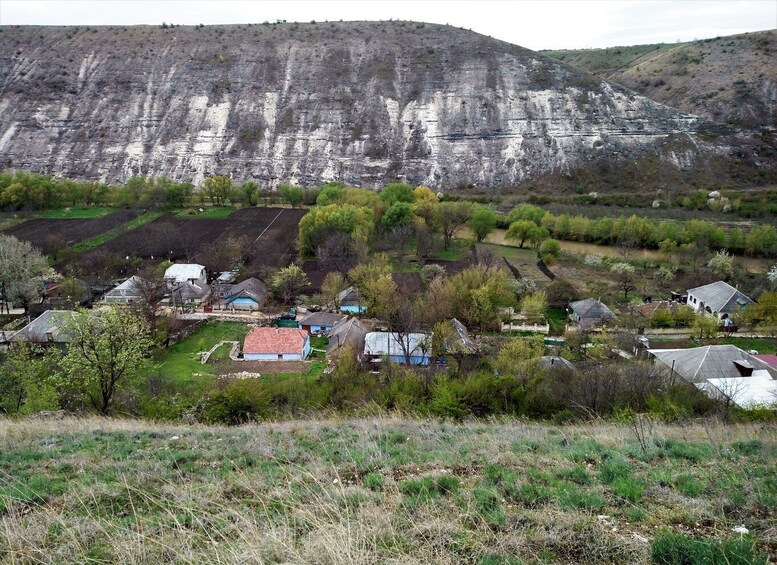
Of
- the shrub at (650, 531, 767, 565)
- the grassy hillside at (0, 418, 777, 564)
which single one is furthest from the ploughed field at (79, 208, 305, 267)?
the shrub at (650, 531, 767, 565)

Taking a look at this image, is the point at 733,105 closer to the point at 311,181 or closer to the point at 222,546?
the point at 311,181

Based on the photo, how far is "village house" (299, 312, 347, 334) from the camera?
91.6ft

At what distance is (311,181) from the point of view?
61438 mm

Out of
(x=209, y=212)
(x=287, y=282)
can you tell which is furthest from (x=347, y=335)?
(x=209, y=212)

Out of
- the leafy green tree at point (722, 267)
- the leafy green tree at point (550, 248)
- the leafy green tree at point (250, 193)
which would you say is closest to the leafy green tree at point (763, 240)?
the leafy green tree at point (722, 267)

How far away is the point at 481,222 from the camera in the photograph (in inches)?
1746

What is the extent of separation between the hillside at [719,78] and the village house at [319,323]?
62.5 metres

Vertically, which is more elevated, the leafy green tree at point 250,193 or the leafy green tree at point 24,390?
the leafy green tree at point 250,193

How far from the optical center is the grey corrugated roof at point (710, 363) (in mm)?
20156

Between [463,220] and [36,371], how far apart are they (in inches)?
1346

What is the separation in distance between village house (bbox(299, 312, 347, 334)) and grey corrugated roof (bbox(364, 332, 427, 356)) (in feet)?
11.6

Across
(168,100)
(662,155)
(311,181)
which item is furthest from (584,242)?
(168,100)

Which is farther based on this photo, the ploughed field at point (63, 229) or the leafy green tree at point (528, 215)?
the leafy green tree at point (528, 215)

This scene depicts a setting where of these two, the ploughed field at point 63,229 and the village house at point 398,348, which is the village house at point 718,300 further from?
the ploughed field at point 63,229
